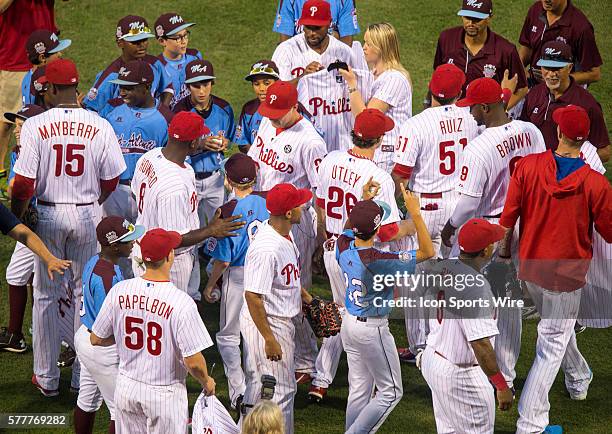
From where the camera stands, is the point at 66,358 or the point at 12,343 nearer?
the point at 66,358

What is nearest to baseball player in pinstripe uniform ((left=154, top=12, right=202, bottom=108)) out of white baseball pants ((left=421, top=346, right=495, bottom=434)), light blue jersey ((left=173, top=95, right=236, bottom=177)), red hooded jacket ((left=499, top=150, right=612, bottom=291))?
light blue jersey ((left=173, top=95, right=236, bottom=177))

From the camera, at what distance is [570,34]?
10445mm

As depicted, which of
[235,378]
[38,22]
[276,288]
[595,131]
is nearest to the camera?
[276,288]

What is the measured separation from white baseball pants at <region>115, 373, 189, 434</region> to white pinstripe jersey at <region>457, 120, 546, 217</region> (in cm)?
282

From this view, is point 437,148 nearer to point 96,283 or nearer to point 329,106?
point 329,106

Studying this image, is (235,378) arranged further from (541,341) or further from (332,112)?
(332,112)

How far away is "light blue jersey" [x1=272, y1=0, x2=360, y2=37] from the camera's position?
431 inches

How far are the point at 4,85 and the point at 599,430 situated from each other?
755 cm

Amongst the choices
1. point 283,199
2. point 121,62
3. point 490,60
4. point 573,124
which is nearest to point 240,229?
point 283,199

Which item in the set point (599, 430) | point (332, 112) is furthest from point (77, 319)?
point (599, 430)

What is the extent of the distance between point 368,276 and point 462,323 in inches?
28.3

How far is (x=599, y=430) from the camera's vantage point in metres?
7.78

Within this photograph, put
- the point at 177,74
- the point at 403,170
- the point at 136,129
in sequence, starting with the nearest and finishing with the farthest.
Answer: the point at 403,170, the point at 136,129, the point at 177,74

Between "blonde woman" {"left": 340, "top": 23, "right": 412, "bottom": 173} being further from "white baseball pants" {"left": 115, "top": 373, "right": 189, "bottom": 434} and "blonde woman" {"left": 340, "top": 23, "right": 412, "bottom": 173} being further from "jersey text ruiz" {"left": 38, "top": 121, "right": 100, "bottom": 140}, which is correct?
"white baseball pants" {"left": 115, "top": 373, "right": 189, "bottom": 434}
